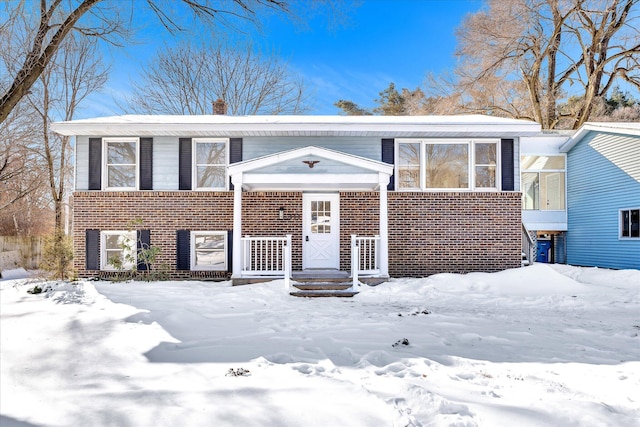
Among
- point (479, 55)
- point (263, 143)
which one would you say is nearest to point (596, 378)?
point (263, 143)

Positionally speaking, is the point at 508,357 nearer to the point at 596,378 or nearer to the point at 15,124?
the point at 596,378

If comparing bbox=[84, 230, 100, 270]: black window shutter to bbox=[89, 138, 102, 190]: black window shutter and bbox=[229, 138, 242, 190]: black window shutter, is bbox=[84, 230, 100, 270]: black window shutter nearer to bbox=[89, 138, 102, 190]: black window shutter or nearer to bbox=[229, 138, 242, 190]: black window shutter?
bbox=[89, 138, 102, 190]: black window shutter

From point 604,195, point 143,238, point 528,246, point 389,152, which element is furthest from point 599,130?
point 143,238

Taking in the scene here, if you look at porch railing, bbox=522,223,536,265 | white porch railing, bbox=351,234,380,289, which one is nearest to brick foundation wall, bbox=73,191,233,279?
white porch railing, bbox=351,234,380,289

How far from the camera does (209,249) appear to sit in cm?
1027

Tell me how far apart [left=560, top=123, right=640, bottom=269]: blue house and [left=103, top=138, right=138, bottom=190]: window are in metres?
15.1

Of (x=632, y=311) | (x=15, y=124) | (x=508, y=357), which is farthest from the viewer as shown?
(x=15, y=124)

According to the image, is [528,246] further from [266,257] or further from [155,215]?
[155,215]

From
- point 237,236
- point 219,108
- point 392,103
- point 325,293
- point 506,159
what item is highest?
point 392,103

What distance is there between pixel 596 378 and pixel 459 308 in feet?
11.0

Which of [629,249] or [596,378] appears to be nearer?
[596,378]

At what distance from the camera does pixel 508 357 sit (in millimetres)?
4094

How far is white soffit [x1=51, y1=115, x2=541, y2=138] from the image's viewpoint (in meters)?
9.54

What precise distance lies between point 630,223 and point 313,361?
13.2 metres
